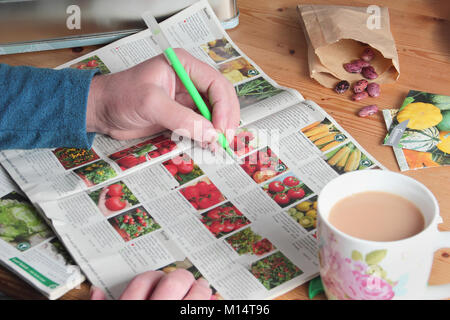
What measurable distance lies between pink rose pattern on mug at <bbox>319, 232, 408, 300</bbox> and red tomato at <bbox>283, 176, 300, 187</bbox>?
187mm

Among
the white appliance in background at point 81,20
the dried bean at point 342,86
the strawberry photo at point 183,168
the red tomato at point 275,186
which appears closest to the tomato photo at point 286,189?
the red tomato at point 275,186

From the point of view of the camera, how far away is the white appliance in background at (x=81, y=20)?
3.01 feet

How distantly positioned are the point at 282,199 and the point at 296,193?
0.07 feet

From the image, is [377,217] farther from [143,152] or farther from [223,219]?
[143,152]

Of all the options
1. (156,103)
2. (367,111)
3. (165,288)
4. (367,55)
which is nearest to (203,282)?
(165,288)

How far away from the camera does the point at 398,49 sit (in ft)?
Result: 3.07

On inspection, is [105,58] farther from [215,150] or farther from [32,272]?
[32,272]

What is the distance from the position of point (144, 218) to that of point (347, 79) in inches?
16.2

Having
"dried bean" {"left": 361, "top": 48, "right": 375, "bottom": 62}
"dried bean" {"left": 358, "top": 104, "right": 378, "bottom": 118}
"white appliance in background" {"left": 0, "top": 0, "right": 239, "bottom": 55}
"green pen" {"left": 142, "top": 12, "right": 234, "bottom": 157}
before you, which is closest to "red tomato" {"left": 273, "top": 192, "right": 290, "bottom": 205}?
"green pen" {"left": 142, "top": 12, "right": 234, "bottom": 157}

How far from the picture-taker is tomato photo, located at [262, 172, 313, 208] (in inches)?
27.5

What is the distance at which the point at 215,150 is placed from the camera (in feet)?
2.53

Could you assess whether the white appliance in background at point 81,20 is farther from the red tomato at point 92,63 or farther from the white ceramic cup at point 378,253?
the white ceramic cup at point 378,253

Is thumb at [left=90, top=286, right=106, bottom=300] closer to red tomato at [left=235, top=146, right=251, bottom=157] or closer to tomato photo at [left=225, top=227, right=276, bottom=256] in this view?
tomato photo at [left=225, top=227, right=276, bottom=256]

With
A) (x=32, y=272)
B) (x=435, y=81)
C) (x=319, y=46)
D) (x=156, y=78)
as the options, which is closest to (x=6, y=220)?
(x=32, y=272)
